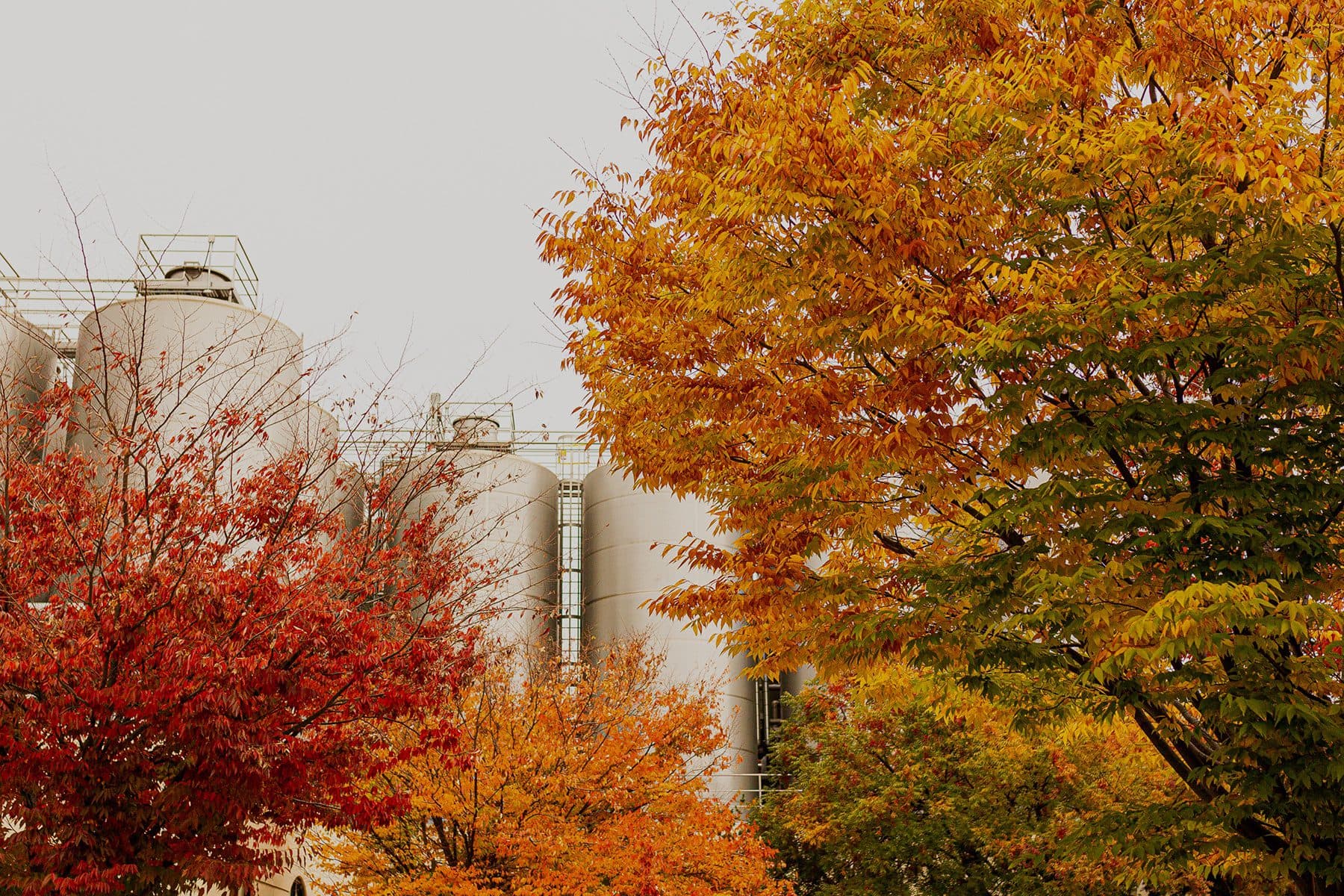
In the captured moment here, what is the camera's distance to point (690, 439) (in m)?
8.86

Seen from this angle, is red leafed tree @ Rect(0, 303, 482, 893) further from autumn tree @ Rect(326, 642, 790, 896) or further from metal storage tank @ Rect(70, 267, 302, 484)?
metal storage tank @ Rect(70, 267, 302, 484)

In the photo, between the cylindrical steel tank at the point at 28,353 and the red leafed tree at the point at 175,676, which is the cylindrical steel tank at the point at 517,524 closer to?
the cylindrical steel tank at the point at 28,353

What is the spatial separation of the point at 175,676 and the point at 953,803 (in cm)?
1789

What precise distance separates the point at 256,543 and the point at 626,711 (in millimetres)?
7989

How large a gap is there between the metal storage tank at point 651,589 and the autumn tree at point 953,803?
196 inches

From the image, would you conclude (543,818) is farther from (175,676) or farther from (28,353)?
(28,353)

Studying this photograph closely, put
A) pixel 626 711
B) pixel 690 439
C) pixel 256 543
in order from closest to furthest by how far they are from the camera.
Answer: pixel 690 439 < pixel 256 543 < pixel 626 711

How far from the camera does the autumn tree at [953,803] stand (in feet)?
68.8

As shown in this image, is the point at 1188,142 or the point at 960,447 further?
the point at 960,447

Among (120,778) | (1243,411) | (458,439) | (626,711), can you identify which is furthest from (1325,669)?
(626,711)

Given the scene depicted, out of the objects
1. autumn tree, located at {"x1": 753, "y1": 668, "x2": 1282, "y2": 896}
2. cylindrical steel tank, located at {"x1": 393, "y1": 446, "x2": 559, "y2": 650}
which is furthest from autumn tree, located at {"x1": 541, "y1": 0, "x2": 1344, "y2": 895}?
cylindrical steel tank, located at {"x1": 393, "y1": 446, "x2": 559, "y2": 650}

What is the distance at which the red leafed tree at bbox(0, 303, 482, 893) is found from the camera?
8.55 metres

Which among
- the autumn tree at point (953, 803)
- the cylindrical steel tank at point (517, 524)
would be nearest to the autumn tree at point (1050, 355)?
the autumn tree at point (953, 803)

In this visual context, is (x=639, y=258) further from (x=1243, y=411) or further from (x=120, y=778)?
(x=120, y=778)
